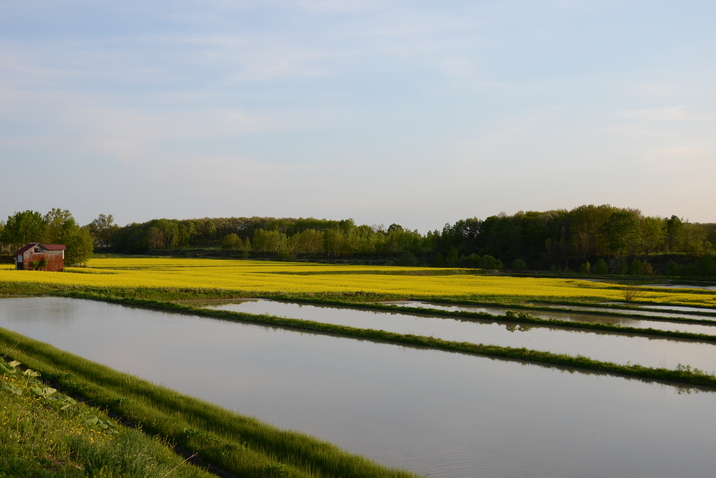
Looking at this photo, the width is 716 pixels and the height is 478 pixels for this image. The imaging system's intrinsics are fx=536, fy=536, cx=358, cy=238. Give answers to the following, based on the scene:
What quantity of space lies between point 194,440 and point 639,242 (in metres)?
86.2

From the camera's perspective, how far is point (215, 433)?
797cm

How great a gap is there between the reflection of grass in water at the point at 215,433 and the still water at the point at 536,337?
11.3 m

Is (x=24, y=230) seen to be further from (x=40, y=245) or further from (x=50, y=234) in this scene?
(x=40, y=245)

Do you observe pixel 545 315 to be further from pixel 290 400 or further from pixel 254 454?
pixel 254 454

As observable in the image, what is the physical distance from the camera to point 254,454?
279 inches

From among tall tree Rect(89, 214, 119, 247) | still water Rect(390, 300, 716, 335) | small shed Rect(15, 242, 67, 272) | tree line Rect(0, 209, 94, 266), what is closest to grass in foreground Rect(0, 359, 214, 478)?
still water Rect(390, 300, 716, 335)

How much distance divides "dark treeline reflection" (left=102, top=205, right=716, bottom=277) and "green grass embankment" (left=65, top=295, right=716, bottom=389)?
57.7 metres

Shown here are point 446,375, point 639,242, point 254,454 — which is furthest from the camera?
point 639,242

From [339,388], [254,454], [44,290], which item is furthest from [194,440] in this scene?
[44,290]

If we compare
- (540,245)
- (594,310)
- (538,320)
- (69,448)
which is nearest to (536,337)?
(538,320)

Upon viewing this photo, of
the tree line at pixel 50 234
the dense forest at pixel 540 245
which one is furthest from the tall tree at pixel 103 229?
the tree line at pixel 50 234

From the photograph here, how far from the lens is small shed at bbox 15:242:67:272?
5150cm

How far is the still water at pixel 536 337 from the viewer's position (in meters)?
16.5

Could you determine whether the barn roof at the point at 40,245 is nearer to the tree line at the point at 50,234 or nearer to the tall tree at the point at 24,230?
the tree line at the point at 50,234
